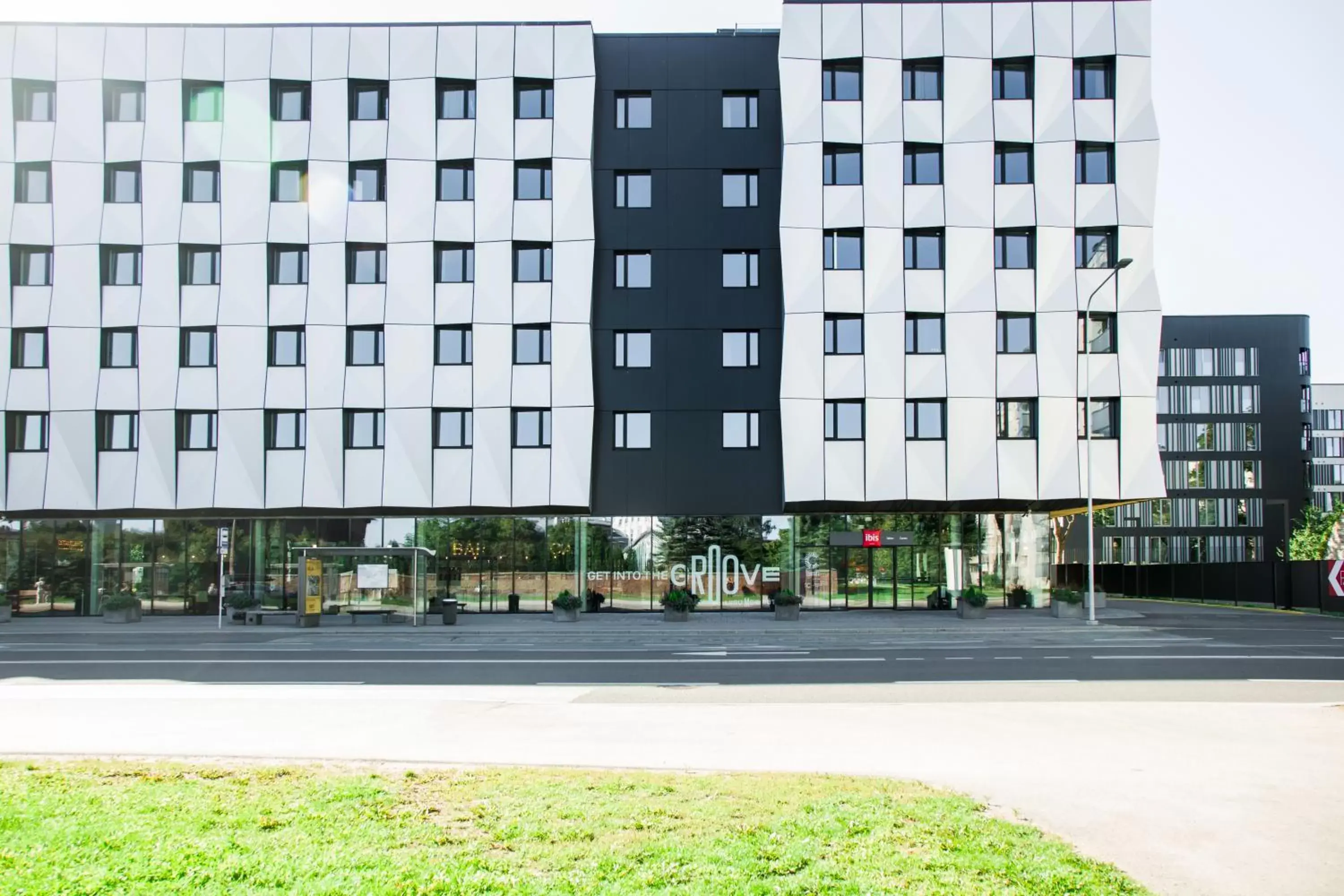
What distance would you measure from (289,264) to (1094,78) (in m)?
31.9

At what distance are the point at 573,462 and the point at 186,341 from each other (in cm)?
1580

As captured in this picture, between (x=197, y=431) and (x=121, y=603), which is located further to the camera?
(x=197, y=431)

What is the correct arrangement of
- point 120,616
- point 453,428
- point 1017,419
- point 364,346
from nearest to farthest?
point 120,616 < point 1017,419 < point 453,428 < point 364,346

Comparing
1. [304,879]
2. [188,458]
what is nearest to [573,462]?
[188,458]

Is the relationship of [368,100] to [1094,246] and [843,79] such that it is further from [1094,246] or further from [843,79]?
[1094,246]

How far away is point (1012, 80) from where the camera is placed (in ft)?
117

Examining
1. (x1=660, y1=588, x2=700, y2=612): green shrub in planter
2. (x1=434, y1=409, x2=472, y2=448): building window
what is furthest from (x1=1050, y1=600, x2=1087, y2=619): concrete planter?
(x1=434, y1=409, x2=472, y2=448): building window

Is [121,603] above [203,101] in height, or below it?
below

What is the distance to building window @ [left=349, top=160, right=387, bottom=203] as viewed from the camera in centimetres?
3588

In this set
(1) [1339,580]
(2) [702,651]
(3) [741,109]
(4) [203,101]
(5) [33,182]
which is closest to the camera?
(1) [1339,580]

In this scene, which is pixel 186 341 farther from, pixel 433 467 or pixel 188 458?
pixel 433 467

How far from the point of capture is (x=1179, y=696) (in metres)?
14.9

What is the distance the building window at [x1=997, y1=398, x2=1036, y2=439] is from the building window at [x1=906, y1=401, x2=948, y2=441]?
215cm

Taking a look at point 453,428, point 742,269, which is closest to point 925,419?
point 742,269
